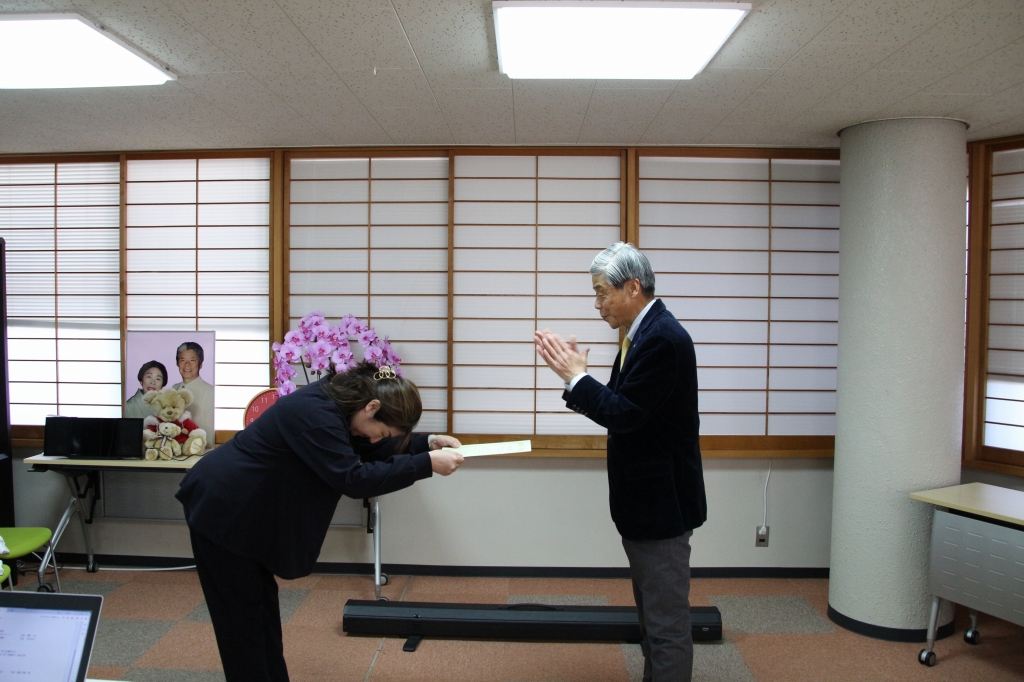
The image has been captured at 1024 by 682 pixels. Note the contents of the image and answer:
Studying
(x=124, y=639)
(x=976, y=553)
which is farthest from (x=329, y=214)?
(x=976, y=553)

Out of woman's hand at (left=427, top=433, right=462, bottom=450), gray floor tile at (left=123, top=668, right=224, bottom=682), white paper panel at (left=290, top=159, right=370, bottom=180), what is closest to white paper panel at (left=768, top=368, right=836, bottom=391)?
woman's hand at (left=427, top=433, right=462, bottom=450)

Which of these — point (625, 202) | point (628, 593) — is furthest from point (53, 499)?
point (625, 202)

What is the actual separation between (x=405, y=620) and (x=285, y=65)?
236cm

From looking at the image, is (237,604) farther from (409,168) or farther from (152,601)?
(409,168)

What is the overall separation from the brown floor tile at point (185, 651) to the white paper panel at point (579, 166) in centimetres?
283

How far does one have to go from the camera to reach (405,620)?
294cm

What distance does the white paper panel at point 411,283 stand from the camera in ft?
12.3

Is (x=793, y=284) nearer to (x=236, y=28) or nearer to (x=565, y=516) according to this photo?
(x=565, y=516)

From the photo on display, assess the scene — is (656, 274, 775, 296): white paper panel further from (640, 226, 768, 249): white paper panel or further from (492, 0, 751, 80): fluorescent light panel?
(492, 0, 751, 80): fluorescent light panel

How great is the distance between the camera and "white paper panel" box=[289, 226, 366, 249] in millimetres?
3771

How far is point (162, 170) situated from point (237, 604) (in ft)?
9.75

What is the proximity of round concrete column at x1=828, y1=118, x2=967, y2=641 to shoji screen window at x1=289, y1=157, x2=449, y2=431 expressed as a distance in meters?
2.12

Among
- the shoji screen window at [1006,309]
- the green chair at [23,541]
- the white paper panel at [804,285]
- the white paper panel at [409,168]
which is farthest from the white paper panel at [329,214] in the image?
the shoji screen window at [1006,309]

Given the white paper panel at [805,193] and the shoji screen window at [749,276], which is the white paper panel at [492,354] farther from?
the white paper panel at [805,193]
